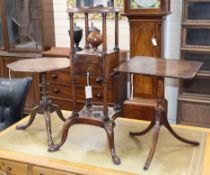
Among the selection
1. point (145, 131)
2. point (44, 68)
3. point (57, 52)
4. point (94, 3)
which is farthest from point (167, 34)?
point (44, 68)

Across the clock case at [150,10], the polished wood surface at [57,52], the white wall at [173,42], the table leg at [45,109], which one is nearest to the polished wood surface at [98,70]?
the table leg at [45,109]

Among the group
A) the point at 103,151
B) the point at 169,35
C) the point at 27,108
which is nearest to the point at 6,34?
the point at 27,108

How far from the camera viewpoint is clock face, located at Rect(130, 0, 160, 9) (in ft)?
9.18

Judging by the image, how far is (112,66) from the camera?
1.83 meters

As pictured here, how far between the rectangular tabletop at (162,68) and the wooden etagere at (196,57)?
1.20m

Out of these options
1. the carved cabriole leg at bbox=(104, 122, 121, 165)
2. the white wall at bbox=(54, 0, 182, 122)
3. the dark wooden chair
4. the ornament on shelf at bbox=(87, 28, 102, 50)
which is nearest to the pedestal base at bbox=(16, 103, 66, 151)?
the dark wooden chair

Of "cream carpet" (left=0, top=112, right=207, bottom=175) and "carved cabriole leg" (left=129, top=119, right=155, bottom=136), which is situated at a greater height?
"carved cabriole leg" (left=129, top=119, right=155, bottom=136)

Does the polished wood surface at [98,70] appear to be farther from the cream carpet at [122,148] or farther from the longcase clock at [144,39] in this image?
the longcase clock at [144,39]

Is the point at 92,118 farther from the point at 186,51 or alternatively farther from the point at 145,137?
the point at 186,51

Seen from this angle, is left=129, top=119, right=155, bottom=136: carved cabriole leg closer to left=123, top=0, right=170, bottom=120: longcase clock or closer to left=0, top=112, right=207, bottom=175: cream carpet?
left=0, top=112, right=207, bottom=175: cream carpet

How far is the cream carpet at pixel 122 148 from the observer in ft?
5.42

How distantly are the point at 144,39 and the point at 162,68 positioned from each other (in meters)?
1.28

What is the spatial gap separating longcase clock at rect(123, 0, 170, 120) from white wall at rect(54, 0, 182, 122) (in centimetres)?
45

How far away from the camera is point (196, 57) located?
3.03 meters
